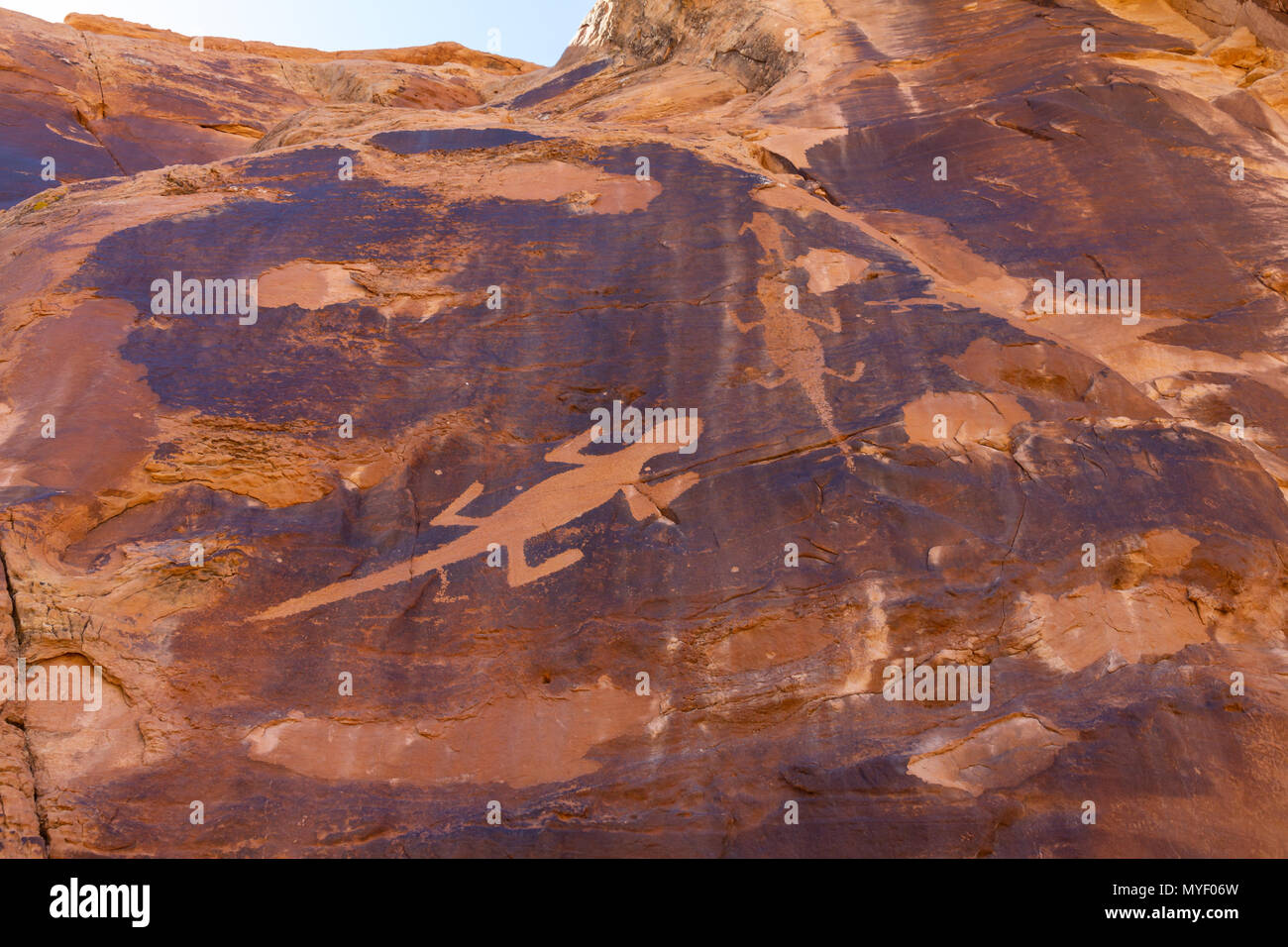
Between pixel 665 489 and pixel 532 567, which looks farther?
pixel 665 489

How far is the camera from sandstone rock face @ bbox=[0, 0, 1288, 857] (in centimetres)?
598

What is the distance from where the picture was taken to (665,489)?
7.55 m

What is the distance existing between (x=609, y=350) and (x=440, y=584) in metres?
2.84

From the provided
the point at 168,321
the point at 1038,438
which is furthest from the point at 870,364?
the point at 168,321

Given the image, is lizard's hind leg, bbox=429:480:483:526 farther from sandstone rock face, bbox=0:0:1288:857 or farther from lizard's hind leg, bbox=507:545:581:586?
lizard's hind leg, bbox=507:545:581:586

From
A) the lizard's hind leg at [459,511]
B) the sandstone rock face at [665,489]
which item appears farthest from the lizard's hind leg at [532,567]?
the lizard's hind leg at [459,511]

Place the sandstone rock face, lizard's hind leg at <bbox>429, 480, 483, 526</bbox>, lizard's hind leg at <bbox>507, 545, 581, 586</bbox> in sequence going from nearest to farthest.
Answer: the sandstone rock face
lizard's hind leg at <bbox>507, 545, 581, 586</bbox>
lizard's hind leg at <bbox>429, 480, 483, 526</bbox>

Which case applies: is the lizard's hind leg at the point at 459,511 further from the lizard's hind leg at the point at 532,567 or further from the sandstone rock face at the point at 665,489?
the lizard's hind leg at the point at 532,567

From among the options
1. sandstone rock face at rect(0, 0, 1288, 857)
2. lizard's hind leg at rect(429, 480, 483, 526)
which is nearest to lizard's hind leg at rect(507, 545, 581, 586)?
sandstone rock face at rect(0, 0, 1288, 857)

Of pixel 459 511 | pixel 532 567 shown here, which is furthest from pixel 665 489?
pixel 459 511

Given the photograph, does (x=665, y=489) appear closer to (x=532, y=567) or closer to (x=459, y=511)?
(x=532, y=567)

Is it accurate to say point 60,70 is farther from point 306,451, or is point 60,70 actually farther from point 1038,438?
point 1038,438

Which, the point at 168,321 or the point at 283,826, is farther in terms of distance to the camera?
the point at 168,321

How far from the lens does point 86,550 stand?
674 centimetres
